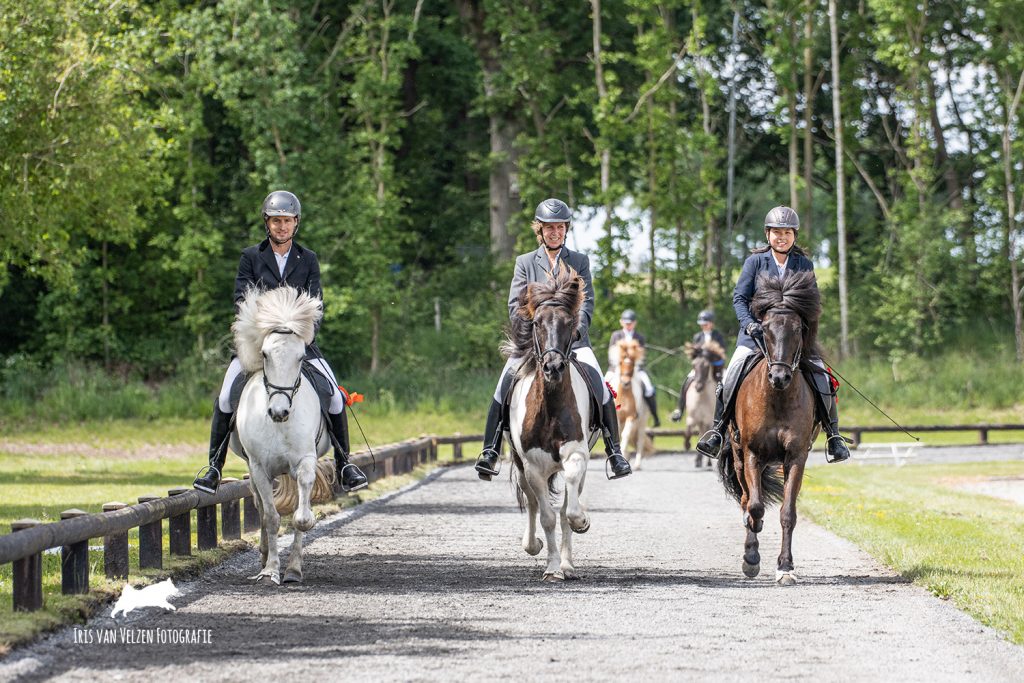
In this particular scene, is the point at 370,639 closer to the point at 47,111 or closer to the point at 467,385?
the point at 47,111

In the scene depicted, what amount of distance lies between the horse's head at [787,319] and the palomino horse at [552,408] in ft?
4.95

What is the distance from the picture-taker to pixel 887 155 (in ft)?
177

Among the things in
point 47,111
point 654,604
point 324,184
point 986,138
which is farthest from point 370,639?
point 986,138

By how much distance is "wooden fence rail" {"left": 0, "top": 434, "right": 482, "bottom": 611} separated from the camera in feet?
31.3

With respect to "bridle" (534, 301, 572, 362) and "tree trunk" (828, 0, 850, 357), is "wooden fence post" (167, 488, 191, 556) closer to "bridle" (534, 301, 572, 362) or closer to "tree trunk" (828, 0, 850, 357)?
"bridle" (534, 301, 572, 362)

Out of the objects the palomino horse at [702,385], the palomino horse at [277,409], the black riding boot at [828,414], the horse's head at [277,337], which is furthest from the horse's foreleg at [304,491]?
the palomino horse at [702,385]

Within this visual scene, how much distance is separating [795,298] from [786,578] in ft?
7.40

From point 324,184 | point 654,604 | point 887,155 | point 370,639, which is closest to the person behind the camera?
point 370,639

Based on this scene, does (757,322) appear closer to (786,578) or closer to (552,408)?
(552,408)

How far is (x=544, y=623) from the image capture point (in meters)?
9.71

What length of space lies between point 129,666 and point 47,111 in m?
18.5

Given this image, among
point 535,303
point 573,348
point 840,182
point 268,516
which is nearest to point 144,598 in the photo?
point 268,516

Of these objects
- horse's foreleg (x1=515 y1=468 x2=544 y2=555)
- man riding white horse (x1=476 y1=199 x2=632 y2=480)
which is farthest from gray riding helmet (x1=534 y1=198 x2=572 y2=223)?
horse's foreleg (x1=515 y1=468 x2=544 y2=555)

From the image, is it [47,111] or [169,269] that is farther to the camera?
[169,269]
